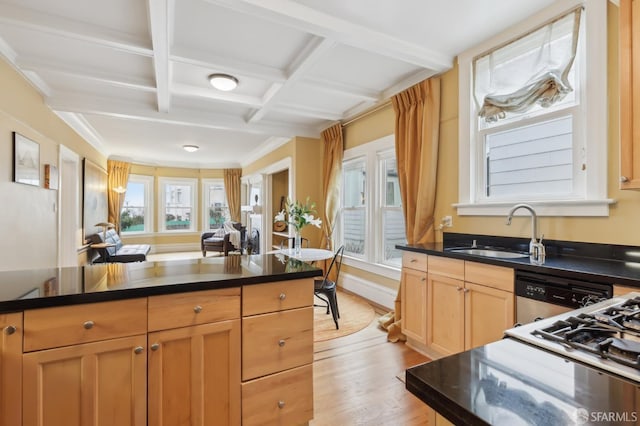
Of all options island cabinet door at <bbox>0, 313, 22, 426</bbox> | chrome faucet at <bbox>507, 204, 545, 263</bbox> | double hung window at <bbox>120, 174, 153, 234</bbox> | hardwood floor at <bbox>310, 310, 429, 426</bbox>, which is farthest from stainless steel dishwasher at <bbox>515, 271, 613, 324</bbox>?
double hung window at <bbox>120, 174, 153, 234</bbox>

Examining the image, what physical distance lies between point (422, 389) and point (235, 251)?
24.5 ft

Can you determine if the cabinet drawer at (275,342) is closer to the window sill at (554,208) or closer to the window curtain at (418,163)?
the window curtain at (418,163)

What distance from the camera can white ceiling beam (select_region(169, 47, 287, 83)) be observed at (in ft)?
8.86

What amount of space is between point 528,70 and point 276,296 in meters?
2.59

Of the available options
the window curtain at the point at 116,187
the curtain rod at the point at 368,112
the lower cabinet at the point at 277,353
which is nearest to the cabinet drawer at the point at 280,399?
the lower cabinet at the point at 277,353

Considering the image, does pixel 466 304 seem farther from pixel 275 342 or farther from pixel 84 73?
pixel 84 73

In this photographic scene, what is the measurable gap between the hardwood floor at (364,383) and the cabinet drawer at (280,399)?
0.26 m

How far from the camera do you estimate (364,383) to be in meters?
2.20

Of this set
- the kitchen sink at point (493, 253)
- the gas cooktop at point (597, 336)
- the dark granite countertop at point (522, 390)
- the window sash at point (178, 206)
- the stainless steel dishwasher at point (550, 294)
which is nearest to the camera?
the dark granite countertop at point (522, 390)

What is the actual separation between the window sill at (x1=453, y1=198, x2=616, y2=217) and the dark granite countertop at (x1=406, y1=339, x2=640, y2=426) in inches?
72.8

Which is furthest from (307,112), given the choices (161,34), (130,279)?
(130,279)

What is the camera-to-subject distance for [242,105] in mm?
4074

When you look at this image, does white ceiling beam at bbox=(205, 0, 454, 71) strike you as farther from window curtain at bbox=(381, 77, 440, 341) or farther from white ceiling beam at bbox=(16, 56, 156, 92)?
white ceiling beam at bbox=(16, 56, 156, 92)

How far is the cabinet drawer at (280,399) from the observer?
4.93 ft
